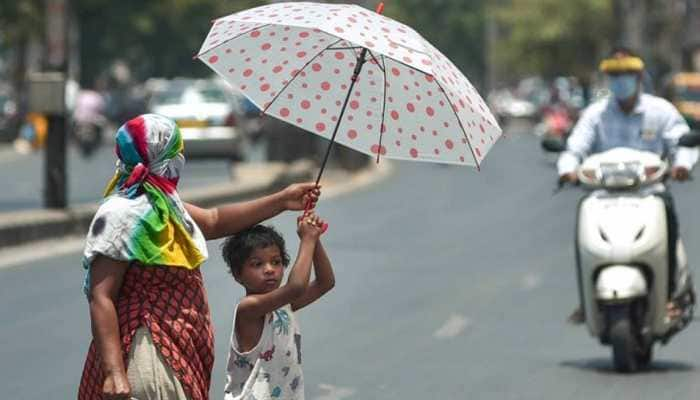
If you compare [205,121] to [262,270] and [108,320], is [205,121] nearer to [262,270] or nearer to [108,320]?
[262,270]

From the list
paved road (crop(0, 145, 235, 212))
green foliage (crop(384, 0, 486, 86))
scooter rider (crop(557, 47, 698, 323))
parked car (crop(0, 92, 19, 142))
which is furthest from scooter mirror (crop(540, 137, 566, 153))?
green foliage (crop(384, 0, 486, 86))

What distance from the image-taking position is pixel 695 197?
29875 mm

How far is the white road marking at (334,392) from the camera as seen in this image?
399 inches

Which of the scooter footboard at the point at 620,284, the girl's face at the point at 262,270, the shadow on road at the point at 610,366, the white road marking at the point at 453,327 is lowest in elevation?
the white road marking at the point at 453,327

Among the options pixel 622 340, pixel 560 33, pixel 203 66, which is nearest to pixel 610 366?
pixel 622 340

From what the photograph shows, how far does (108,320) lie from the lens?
18.8 ft

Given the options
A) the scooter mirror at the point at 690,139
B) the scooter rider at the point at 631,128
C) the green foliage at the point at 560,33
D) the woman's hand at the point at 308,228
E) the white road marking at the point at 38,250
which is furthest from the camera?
the green foliage at the point at 560,33

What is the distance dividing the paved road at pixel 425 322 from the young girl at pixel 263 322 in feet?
12.9

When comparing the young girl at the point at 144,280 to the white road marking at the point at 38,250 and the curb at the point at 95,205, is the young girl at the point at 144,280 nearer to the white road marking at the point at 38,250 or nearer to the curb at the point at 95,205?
the white road marking at the point at 38,250

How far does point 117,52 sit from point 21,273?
72544mm

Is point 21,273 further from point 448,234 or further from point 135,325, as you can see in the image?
point 135,325

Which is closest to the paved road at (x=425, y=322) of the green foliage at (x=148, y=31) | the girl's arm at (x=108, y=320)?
the girl's arm at (x=108, y=320)

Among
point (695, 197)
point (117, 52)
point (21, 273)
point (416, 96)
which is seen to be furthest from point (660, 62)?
point (416, 96)

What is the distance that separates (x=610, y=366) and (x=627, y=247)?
841 mm
